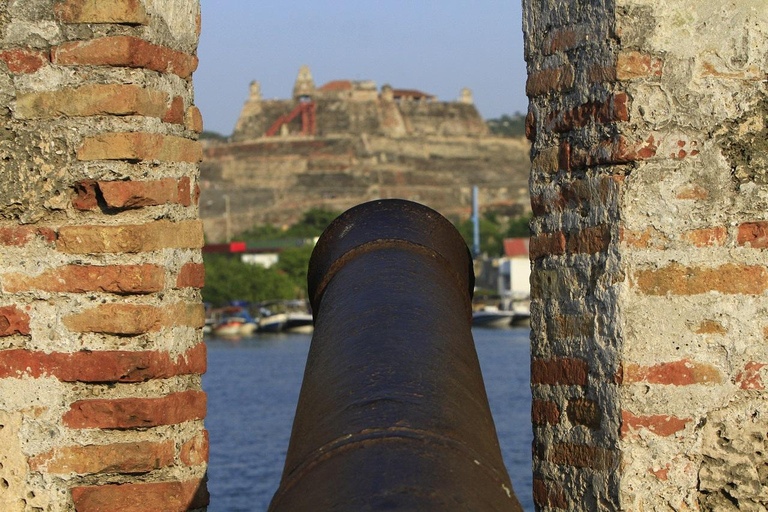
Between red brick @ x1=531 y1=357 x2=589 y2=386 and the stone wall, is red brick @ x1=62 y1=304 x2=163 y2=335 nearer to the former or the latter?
red brick @ x1=531 y1=357 x2=589 y2=386

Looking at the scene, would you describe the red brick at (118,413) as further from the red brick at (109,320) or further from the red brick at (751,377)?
the red brick at (751,377)

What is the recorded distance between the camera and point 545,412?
3.32 meters

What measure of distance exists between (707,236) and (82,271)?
1.55 m

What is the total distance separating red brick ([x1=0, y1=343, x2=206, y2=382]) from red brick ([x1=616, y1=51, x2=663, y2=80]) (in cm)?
136

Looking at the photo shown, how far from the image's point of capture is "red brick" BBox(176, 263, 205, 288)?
10.9 ft

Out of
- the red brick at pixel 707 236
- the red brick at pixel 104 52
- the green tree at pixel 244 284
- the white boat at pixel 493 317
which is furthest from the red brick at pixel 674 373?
the green tree at pixel 244 284

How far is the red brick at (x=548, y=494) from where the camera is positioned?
10.7 ft

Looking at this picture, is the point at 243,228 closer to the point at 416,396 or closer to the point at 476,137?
the point at 476,137

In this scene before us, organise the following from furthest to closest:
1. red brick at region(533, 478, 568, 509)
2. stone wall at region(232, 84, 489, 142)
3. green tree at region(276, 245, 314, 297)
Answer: stone wall at region(232, 84, 489, 142) → green tree at region(276, 245, 314, 297) → red brick at region(533, 478, 568, 509)

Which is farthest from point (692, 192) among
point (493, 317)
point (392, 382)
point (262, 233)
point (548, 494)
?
point (262, 233)

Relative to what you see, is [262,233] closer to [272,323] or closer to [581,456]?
[272,323]

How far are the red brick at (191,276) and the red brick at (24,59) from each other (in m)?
0.64

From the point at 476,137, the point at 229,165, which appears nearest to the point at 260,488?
the point at 229,165

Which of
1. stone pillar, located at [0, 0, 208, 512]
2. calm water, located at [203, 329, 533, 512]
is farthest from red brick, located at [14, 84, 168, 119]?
calm water, located at [203, 329, 533, 512]
